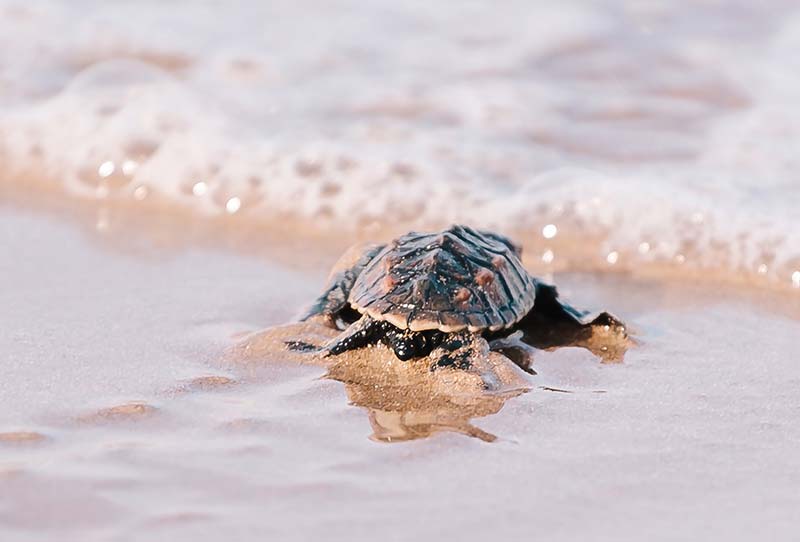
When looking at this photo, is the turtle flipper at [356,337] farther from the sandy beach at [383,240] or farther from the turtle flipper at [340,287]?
the turtle flipper at [340,287]

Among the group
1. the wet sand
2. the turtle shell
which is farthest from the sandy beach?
the turtle shell

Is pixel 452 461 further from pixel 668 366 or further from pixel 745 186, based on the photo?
pixel 745 186

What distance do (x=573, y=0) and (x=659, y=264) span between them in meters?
3.51

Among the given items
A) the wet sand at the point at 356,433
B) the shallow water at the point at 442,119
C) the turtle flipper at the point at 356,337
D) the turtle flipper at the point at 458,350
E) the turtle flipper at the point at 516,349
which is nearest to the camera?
the wet sand at the point at 356,433

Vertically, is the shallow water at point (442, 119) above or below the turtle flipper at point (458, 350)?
above

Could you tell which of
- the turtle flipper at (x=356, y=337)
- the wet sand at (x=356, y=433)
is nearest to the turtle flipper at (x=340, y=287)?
the wet sand at (x=356, y=433)

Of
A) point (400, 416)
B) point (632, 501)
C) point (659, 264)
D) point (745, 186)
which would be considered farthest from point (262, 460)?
point (745, 186)

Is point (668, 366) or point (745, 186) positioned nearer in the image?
point (668, 366)

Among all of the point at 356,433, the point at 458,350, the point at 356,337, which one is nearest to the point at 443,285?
the point at 458,350

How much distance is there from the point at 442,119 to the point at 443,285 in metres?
3.13

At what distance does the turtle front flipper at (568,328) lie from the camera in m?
4.62

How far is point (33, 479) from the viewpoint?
3266 mm

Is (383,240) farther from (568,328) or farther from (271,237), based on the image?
(568,328)

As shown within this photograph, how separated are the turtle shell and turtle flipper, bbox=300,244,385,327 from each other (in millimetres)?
131
